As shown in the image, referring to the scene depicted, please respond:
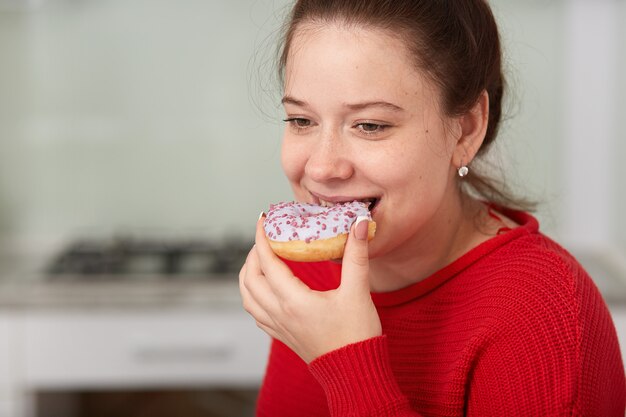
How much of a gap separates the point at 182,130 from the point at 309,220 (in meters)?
1.69

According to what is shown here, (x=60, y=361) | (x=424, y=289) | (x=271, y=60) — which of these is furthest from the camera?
(x=60, y=361)

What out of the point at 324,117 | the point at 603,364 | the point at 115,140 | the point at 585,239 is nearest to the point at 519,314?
the point at 603,364

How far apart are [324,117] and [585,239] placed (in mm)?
1886

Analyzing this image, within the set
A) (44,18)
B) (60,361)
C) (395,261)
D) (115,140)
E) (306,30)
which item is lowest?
(60,361)

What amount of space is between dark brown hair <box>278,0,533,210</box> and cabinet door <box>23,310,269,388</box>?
3.97 feet

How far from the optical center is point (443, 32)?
1306 millimetres

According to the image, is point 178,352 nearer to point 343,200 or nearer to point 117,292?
point 117,292

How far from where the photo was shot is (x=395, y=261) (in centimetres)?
147

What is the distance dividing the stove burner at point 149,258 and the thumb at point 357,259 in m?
1.39

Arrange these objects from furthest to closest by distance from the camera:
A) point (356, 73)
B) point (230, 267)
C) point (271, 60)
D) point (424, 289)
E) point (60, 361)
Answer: point (230, 267)
point (60, 361)
point (271, 60)
point (424, 289)
point (356, 73)

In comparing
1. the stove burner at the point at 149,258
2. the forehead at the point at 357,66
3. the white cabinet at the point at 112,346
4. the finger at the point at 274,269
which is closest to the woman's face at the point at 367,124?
the forehead at the point at 357,66

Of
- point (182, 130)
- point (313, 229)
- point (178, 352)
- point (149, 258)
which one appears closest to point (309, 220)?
point (313, 229)

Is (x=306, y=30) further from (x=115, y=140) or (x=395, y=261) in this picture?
(x=115, y=140)

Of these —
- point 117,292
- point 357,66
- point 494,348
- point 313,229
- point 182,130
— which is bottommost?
point 117,292
